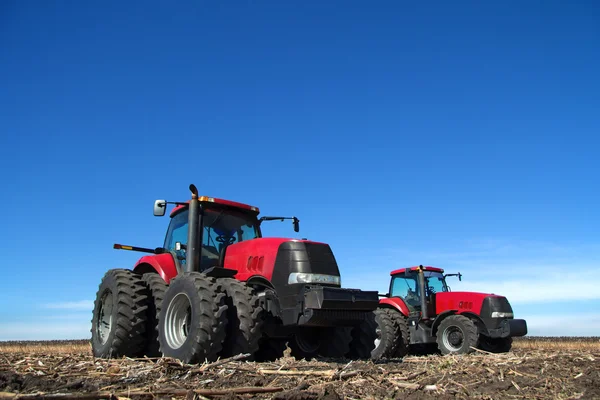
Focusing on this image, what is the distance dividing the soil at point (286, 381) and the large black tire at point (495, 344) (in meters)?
7.17

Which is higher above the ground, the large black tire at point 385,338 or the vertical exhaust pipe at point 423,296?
the vertical exhaust pipe at point 423,296

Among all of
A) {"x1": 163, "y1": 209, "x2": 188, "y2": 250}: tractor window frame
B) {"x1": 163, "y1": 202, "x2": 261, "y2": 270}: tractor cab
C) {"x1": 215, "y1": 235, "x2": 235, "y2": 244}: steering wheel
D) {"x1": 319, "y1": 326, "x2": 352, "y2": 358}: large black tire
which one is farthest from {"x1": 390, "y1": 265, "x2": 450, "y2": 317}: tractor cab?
{"x1": 163, "y1": 209, "x2": 188, "y2": 250}: tractor window frame

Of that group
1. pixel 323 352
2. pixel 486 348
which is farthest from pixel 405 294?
pixel 323 352

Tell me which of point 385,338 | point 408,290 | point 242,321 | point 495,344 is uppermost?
point 408,290

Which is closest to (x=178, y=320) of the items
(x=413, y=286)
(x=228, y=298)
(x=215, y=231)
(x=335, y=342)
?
(x=228, y=298)

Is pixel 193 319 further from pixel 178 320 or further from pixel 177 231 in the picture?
pixel 177 231

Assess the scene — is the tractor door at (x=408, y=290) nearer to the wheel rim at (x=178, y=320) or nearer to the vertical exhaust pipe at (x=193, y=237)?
the vertical exhaust pipe at (x=193, y=237)

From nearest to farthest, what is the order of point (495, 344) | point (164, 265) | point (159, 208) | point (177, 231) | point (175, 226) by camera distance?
point (159, 208)
point (164, 265)
point (177, 231)
point (175, 226)
point (495, 344)

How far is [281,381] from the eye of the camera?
550 cm

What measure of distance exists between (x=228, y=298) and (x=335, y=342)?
Result: 7.03 ft

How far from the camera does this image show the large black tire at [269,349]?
835cm

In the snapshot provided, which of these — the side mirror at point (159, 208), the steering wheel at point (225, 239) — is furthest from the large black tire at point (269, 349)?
the side mirror at point (159, 208)

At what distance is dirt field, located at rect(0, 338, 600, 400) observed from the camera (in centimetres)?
485

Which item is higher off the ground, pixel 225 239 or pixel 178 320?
pixel 225 239
